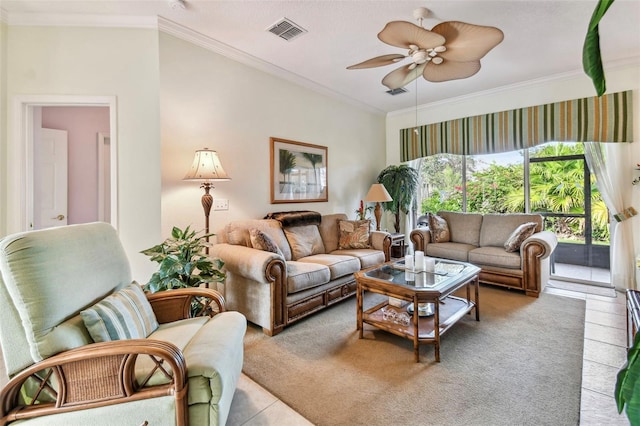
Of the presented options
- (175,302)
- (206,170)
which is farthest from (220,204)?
(175,302)

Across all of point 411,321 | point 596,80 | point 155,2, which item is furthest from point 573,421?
point 155,2

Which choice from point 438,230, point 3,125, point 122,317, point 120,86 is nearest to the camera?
point 122,317

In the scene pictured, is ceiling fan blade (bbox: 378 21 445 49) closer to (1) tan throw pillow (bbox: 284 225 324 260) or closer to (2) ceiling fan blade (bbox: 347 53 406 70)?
(2) ceiling fan blade (bbox: 347 53 406 70)

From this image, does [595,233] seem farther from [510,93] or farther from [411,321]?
[411,321]

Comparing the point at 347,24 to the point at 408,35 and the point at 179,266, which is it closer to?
the point at 408,35

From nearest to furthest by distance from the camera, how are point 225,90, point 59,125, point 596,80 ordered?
point 596,80
point 225,90
point 59,125

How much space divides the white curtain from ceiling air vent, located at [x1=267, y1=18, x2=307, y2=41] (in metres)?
3.91

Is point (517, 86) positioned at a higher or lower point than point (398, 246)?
higher

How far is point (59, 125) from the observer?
11.8 ft

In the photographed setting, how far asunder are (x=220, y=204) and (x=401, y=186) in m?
3.03

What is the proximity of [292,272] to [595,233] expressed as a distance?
416cm

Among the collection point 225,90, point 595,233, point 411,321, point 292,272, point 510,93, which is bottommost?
point 411,321

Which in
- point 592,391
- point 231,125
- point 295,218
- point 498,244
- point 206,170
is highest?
point 231,125

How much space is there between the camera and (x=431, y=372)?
6.64 feet
